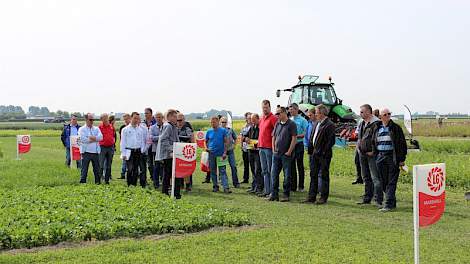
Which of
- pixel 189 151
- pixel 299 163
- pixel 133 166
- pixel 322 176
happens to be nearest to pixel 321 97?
pixel 299 163

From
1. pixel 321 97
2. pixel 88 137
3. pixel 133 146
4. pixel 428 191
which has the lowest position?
pixel 428 191

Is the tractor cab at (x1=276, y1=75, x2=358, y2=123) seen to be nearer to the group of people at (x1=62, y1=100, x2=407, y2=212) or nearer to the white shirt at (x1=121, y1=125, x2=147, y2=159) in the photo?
the group of people at (x1=62, y1=100, x2=407, y2=212)

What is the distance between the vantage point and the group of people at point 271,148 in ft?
34.7

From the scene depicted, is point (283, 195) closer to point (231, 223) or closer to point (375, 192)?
point (375, 192)

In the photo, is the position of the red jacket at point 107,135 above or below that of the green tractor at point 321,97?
below

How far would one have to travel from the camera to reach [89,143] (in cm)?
1343

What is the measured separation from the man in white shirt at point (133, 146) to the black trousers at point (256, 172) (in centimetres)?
266

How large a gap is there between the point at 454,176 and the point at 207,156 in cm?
598

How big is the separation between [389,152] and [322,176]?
4.79 feet

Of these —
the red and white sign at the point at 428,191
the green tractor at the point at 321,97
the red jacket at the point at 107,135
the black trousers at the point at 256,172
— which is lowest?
the black trousers at the point at 256,172

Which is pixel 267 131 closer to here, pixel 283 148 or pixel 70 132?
pixel 283 148

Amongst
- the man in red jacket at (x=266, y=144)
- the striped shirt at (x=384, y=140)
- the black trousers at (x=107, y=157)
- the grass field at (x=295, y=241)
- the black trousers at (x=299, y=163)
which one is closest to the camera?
the grass field at (x=295, y=241)

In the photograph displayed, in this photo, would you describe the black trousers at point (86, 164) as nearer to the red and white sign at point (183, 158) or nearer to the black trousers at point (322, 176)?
the red and white sign at point (183, 158)

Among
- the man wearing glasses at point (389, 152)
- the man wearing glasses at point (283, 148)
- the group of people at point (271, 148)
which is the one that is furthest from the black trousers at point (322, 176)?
the man wearing glasses at point (389, 152)
